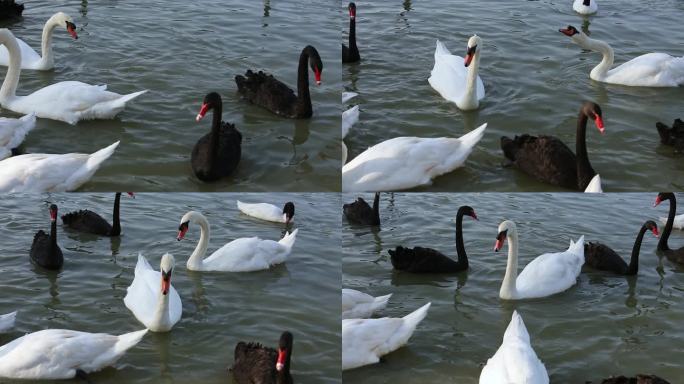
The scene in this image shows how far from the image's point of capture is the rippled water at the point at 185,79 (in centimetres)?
933

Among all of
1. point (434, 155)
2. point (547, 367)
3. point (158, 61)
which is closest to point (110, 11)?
point (158, 61)

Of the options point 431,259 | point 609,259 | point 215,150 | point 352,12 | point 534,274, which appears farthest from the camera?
point 352,12

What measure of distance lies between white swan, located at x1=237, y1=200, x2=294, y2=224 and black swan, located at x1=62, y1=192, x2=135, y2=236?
123 centimetres

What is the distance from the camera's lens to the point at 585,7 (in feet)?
42.9

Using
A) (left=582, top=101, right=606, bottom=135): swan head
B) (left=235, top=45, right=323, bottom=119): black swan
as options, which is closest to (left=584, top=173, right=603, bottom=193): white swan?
(left=582, top=101, right=606, bottom=135): swan head

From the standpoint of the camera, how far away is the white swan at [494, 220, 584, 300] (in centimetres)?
895

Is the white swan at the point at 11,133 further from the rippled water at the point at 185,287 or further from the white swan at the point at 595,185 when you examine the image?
the white swan at the point at 595,185

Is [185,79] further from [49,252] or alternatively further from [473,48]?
[473,48]

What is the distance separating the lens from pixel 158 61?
37.2 feet

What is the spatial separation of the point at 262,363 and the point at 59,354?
54.4 inches

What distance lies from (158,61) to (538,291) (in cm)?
455

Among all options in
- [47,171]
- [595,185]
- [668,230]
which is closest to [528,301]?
[595,185]

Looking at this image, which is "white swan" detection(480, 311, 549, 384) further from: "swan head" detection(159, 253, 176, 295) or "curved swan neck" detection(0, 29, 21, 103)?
"curved swan neck" detection(0, 29, 21, 103)

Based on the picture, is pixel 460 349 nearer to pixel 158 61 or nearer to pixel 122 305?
pixel 122 305
